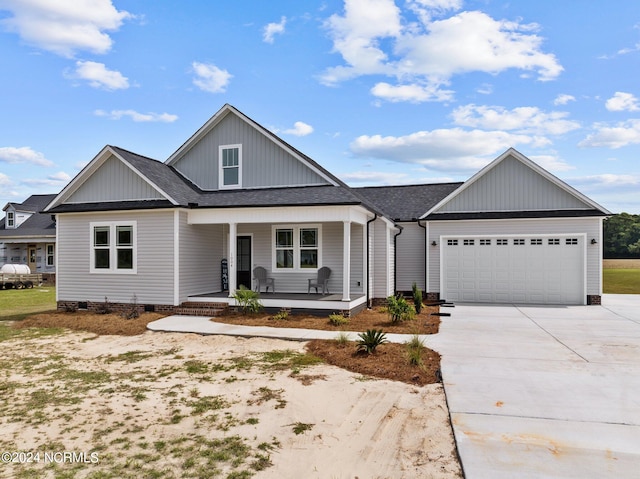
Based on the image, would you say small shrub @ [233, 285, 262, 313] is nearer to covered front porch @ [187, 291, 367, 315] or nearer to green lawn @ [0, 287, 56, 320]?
covered front porch @ [187, 291, 367, 315]

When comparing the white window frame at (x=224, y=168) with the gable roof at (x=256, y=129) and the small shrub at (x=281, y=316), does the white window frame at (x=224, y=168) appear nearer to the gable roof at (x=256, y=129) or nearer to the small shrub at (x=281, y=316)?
the gable roof at (x=256, y=129)

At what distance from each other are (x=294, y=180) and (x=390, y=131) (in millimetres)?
6754

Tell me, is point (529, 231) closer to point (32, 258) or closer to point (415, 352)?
point (415, 352)

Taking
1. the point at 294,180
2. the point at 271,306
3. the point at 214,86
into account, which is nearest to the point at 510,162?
the point at 294,180

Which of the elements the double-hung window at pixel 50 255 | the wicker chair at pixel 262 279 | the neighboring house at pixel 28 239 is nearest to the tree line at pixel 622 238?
the wicker chair at pixel 262 279

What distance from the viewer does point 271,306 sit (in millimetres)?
13406

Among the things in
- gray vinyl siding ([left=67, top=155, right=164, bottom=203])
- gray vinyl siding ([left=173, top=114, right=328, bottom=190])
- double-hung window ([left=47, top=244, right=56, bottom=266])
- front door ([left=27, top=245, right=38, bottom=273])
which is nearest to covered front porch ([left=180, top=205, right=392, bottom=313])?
gray vinyl siding ([left=173, top=114, right=328, bottom=190])

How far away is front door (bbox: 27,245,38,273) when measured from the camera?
102 feet

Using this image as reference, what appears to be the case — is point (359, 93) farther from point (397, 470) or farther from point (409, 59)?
point (397, 470)

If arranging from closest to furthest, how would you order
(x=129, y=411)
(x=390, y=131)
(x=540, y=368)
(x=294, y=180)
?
(x=129, y=411)
(x=540, y=368)
(x=294, y=180)
(x=390, y=131)

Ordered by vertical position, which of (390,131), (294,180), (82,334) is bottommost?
(82,334)

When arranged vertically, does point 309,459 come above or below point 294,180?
below

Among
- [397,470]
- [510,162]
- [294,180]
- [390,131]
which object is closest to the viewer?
[397,470]

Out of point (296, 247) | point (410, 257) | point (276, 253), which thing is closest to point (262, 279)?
point (276, 253)
